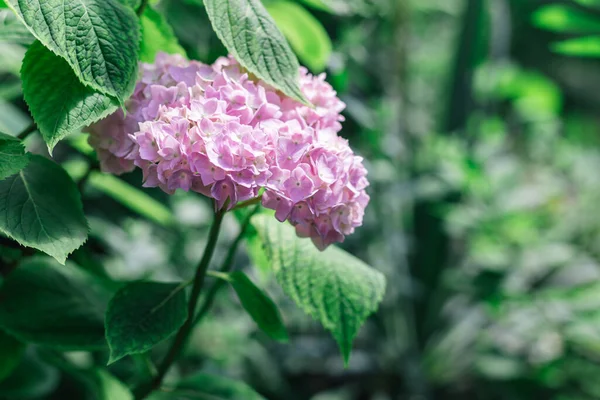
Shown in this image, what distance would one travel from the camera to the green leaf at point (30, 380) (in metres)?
0.63

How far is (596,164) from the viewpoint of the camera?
1.83 metres

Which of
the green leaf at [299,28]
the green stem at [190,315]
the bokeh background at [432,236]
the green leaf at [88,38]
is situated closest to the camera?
the green leaf at [88,38]

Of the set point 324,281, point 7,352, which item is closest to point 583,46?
point 324,281

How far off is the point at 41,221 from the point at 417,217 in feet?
5.46

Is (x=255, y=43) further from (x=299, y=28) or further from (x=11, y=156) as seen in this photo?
(x=299, y=28)

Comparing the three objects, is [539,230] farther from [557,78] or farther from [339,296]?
[557,78]

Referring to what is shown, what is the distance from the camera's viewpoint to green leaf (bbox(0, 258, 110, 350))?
1.72 feet

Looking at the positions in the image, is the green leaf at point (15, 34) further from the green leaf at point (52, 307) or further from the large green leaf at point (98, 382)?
the large green leaf at point (98, 382)

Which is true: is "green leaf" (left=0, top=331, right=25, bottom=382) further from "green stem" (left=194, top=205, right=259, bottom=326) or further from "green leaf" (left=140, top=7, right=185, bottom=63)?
"green leaf" (left=140, top=7, right=185, bottom=63)

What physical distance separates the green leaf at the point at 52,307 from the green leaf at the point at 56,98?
217 mm

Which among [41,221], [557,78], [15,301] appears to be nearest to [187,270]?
[15,301]

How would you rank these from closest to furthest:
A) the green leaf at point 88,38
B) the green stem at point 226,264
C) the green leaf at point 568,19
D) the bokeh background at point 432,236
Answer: the green leaf at point 88,38 → the green stem at point 226,264 → the green leaf at point 568,19 → the bokeh background at point 432,236

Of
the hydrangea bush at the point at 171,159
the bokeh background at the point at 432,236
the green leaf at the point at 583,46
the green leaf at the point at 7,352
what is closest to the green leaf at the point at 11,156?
the hydrangea bush at the point at 171,159

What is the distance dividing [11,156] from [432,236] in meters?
1.65
